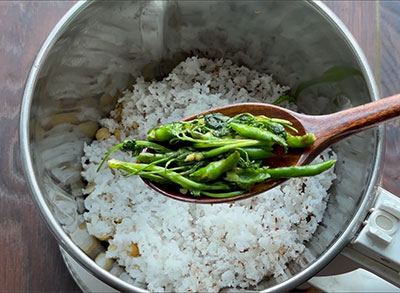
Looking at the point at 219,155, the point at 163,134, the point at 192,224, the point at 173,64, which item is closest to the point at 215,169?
the point at 219,155

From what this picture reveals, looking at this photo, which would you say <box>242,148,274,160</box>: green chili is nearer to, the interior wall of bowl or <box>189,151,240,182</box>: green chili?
<box>189,151,240,182</box>: green chili

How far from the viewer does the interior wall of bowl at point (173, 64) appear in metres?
1.23

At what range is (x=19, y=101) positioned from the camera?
1501mm

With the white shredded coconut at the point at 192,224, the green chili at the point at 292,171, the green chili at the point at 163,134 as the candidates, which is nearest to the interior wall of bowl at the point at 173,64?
the white shredded coconut at the point at 192,224

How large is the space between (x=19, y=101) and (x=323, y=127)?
2.91 ft

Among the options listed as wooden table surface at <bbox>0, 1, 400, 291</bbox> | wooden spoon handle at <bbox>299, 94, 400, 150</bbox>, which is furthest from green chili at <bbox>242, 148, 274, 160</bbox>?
wooden table surface at <bbox>0, 1, 400, 291</bbox>

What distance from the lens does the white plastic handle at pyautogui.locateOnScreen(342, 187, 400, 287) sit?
3.45 feet

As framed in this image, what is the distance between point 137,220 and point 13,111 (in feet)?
1.69

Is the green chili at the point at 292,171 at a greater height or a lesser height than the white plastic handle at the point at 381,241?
greater

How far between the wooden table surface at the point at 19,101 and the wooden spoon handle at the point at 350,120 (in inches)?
17.3

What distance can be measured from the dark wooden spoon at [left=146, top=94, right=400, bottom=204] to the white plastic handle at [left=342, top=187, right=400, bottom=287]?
158mm

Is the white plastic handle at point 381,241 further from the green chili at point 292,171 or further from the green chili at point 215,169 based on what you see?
the green chili at point 215,169

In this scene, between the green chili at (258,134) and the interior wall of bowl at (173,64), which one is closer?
the green chili at (258,134)

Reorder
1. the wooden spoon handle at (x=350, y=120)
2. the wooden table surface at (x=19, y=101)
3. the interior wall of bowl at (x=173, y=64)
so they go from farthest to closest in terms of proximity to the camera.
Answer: the wooden table surface at (x=19, y=101) → the interior wall of bowl at (x=173, y=64) → the wooden spoon handle at (x=350, y=120)
